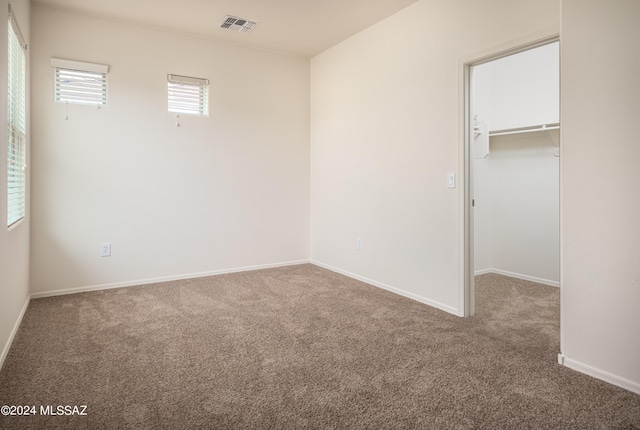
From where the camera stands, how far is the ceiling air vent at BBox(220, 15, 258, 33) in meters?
3.80

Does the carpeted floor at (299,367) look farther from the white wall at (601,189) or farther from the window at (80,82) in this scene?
the window at (80,82)

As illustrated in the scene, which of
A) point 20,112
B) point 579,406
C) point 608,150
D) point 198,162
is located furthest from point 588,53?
point 20,112

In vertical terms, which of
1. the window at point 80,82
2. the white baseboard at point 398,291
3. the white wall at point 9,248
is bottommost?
the white baseboard at point 398,291

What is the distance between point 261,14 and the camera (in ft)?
12.1

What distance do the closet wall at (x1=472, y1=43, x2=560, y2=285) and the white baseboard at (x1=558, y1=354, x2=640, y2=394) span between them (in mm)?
2123

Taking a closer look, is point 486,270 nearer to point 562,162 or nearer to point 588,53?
point 562,162

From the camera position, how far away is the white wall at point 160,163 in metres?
3.62

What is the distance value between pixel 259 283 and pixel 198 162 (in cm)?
152

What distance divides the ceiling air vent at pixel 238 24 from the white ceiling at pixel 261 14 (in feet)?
0.20

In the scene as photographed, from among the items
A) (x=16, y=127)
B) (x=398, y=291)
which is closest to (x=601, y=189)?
(x=398, y=291)

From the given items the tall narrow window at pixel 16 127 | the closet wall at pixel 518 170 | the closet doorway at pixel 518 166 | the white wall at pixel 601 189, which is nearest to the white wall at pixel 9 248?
the tall narrow window at pixel 16 127

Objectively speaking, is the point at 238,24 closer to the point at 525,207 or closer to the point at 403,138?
the point at 403,138

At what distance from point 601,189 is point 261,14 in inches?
125

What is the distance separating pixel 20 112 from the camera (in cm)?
303
